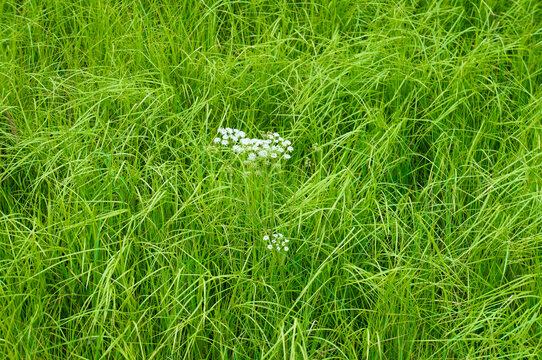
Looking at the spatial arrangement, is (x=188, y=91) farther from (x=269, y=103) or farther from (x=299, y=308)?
(x=299, y=308)

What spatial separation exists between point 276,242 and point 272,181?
0.46m

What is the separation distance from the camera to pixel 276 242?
94.8 inches

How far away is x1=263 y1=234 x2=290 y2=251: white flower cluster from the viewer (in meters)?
2.32

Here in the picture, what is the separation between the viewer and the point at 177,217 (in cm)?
262

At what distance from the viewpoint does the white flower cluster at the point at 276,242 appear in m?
2.32

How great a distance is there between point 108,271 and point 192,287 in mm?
296

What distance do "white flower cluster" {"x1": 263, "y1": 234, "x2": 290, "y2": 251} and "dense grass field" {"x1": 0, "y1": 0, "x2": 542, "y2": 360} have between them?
45 millimetres

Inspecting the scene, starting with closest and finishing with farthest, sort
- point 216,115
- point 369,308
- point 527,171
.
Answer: point 369,308
point 527,171
point 216,115

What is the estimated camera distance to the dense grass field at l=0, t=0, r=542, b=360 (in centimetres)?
233

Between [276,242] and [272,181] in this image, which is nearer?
[276,242]

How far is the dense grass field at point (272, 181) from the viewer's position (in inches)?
91.6

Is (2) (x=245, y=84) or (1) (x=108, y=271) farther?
(2) (x=245, y=84)

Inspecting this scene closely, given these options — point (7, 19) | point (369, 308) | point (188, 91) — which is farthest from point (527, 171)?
point (7, 19)

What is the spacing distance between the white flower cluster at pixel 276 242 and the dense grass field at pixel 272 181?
0.04 meters
